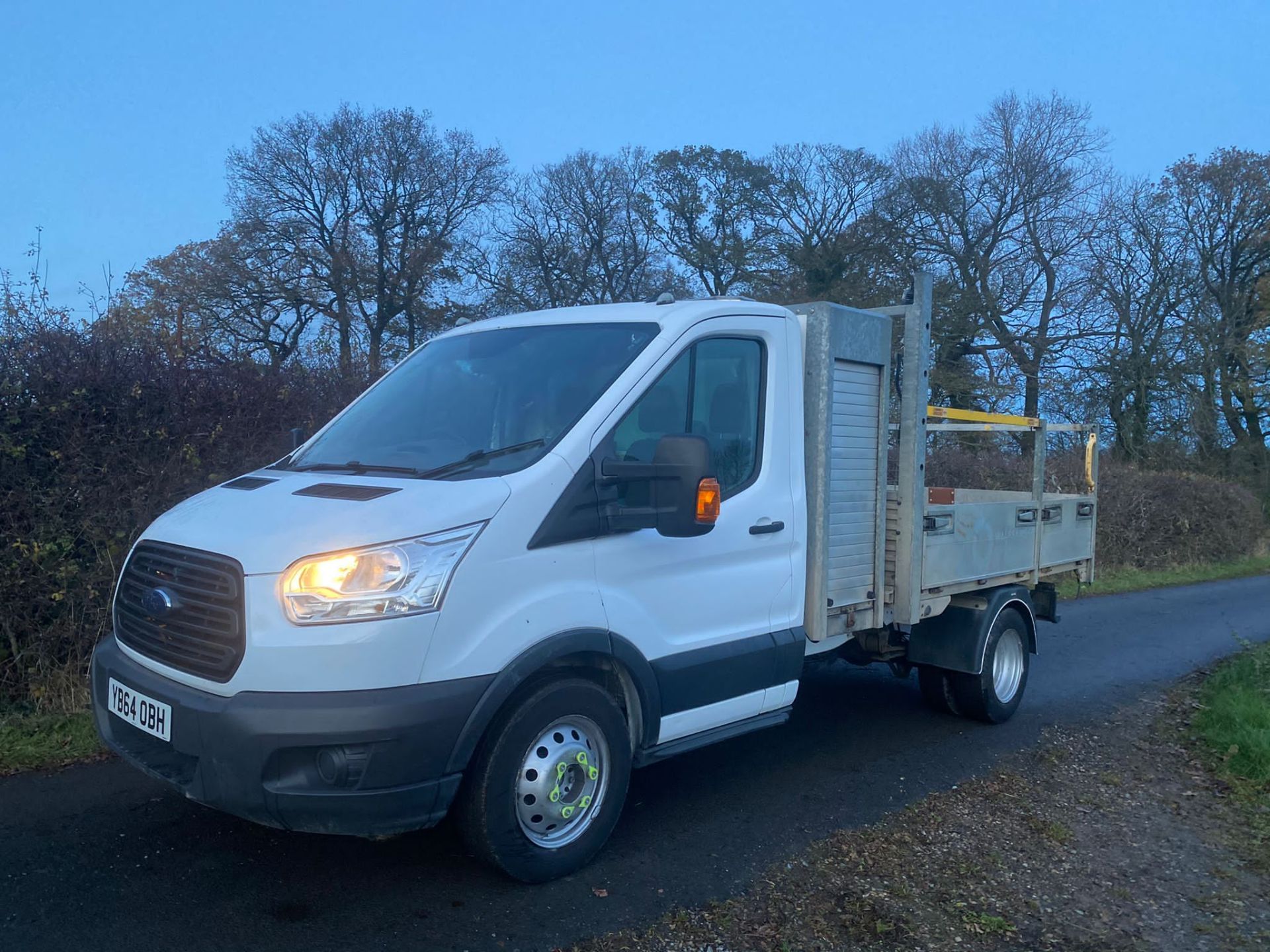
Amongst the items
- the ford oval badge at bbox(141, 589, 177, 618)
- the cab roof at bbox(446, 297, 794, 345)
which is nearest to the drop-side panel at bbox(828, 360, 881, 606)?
the cab roof at bbox(446, 297, 794, 345)

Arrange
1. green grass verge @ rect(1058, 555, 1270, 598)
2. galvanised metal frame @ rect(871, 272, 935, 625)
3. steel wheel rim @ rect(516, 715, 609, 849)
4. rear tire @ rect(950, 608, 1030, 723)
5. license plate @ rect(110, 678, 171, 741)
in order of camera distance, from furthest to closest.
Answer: green grass verge @ rect(1058, 555, 1270, 598)
rear tire @ rect(950, 608, 1030, 723)
galvanised metal frame @ rect(871, 272, 935, 625)
steel wheel rim @ rect(516, 715, 609, 849)
license plate @ rect(110, 678, 171, 741)

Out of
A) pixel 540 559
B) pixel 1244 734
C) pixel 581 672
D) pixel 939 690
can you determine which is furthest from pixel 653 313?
pixel 1244 734

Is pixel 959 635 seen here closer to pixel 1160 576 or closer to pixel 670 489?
pixel 670 489

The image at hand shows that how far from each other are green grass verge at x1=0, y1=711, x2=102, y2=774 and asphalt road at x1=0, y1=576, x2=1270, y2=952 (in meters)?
0.16

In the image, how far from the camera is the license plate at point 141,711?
364 cm

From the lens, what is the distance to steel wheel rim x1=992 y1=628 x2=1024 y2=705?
6.87 meters

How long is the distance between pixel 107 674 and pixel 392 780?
148cm

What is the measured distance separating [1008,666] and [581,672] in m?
4.10

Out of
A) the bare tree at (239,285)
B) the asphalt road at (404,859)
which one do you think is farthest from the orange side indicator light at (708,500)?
the bare tree at (239,285)

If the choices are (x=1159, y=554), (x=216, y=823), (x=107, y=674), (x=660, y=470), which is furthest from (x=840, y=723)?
(x=1159, y=554)

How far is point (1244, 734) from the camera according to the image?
6.27m

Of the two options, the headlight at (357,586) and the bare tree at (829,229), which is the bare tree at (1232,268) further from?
the headlight at (357,586)

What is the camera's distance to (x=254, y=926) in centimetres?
360

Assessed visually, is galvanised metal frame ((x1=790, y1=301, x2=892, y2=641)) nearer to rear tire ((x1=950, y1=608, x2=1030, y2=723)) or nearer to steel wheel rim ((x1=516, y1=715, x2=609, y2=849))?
steel wheel rim ((x1=516, y1=715, x2=609, y2=849))
